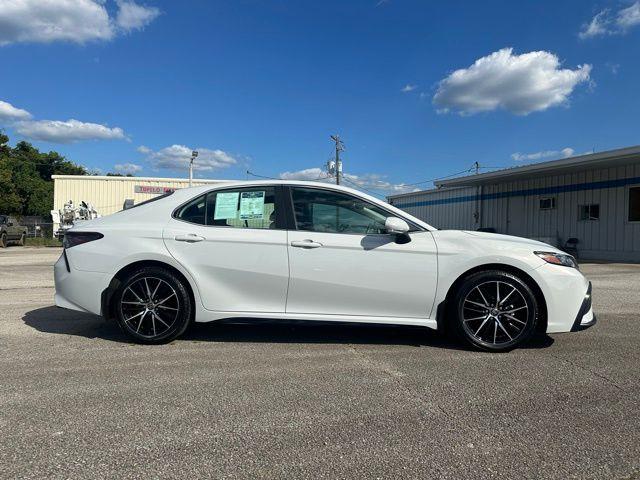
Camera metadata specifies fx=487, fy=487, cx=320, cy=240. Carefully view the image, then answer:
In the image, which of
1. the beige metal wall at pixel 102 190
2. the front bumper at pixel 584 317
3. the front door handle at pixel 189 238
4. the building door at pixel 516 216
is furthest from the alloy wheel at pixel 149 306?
the beige metal wall at pixel 102 190

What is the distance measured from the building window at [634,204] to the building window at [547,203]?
3500 millimetres

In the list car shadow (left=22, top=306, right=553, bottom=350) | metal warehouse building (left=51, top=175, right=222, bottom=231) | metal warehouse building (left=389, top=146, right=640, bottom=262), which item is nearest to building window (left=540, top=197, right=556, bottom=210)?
metal warehouse building (left=389, top=146, right=640, bottom=262)

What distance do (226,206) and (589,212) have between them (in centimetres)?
1820

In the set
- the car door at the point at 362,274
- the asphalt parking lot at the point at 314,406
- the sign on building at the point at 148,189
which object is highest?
the sign on building at the point at 148,189

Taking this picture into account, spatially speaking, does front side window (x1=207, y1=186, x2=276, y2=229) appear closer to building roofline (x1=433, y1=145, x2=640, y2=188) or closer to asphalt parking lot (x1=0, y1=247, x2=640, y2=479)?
asphalt parking lot (x1=0, y1=247, x2=640, y2=479)

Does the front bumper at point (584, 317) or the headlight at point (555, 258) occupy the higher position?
the headlight at point (555, 258)

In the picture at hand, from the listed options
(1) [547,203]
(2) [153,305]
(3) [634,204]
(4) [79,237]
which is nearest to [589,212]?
(3) [634,204]

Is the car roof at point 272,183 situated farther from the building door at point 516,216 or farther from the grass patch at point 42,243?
the grass patch at point 42,243

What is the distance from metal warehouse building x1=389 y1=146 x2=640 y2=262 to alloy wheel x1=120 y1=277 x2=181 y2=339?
15278 millimetres

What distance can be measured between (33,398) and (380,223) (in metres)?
3.11

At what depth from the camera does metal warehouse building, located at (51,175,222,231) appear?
34.1m

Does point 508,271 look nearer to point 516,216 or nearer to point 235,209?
point 235,209

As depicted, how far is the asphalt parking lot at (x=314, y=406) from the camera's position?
2539 millimetres

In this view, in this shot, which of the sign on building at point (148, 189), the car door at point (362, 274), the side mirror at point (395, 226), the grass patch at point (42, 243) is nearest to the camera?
the side mirror at point (395, 226)
